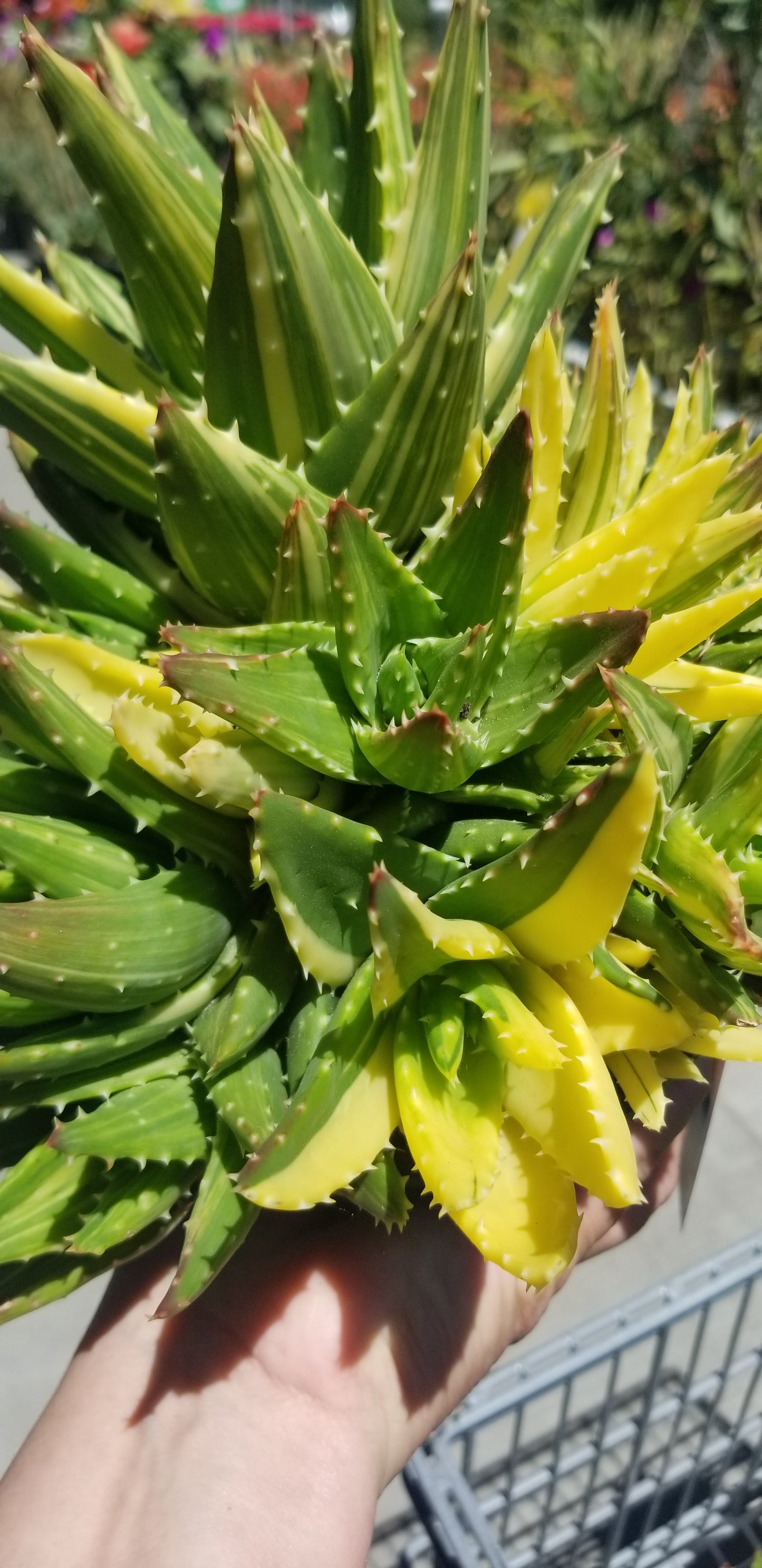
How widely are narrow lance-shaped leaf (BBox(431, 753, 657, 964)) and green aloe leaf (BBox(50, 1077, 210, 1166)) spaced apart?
0.49 ft

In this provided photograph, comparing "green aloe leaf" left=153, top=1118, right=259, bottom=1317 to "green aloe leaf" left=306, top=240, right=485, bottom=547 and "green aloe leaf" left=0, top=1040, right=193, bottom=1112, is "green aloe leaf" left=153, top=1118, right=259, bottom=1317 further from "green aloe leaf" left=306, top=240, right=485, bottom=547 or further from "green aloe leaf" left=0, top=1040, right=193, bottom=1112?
"green aloe leaf" left=306, top=240, right=485, bottom=547

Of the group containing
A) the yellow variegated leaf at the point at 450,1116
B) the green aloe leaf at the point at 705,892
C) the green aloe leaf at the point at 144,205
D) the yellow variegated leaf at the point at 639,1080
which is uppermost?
the green aloe leaf at the point at 144,205

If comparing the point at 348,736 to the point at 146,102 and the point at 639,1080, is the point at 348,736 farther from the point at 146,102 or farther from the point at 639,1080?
the point at 146,102

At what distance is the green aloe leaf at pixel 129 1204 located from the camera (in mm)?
423

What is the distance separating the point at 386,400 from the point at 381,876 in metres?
0.20

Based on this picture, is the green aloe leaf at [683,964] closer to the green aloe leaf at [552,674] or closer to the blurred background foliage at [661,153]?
the green aloe leaf at [552,674]

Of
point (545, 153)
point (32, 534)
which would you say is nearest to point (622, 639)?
point (32, 534)

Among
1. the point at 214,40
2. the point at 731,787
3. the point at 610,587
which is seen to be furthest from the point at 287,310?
the point at 214,40

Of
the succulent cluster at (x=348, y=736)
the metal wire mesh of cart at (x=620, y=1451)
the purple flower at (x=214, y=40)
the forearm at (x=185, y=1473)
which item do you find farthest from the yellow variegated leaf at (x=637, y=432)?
the purple flower at (x=214, y=40)

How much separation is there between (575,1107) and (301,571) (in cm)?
24

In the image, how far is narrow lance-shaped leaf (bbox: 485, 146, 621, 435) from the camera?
1.64ft

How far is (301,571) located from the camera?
0.39 meters

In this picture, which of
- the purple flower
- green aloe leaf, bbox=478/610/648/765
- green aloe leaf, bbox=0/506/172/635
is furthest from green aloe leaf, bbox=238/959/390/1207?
the purple flower

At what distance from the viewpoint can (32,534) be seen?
46 cm
